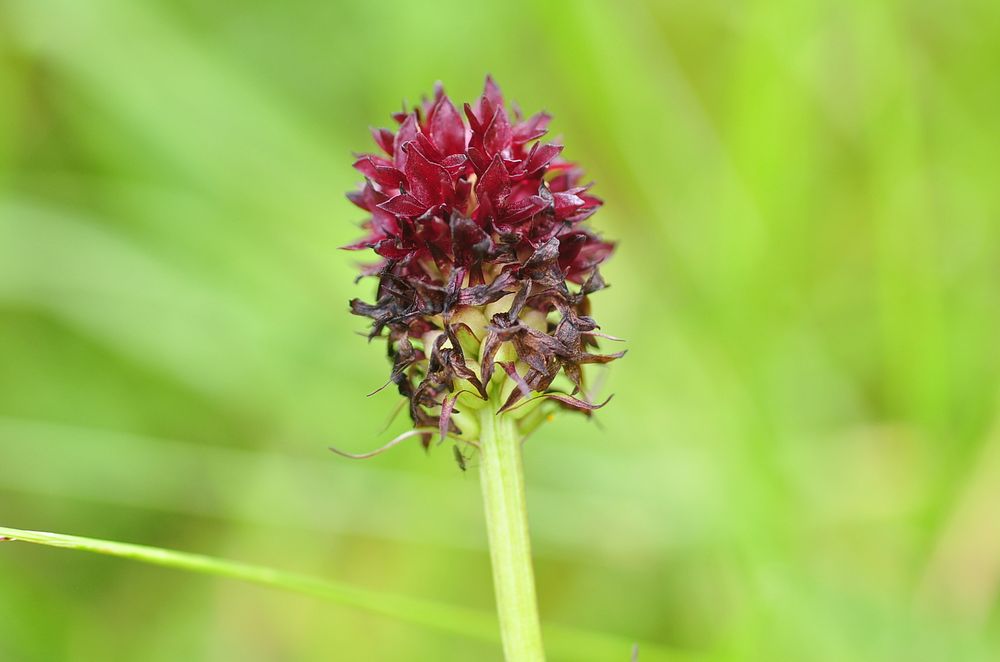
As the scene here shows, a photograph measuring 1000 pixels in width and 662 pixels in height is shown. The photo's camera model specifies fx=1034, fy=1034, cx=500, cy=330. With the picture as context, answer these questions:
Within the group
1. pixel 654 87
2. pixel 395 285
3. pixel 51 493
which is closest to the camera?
pixel 395 285

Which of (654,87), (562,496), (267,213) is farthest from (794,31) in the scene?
(267,213)

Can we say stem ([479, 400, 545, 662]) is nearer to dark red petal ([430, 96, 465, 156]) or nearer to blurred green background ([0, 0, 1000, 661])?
dark red petal ([430, 96, 465, 156])

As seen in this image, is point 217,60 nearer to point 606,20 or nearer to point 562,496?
point 606,20

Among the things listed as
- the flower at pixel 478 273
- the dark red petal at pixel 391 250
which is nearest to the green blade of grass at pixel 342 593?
the flower at pixel 478 273

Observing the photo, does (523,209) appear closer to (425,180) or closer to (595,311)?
(425,180)

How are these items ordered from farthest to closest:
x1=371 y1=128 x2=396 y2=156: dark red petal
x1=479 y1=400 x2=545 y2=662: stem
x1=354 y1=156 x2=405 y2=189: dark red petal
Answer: x1=371 y1=128 x2=396 y2=156: dark red petal, x1=354 y1=156 x2=405 y2=189: dark red petal, x1=479 y1=400 x2=545 y2=662: stem

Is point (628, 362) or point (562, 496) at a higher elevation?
point (628, 362)

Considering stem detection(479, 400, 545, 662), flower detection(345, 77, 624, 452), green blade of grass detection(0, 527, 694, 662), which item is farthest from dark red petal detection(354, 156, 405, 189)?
green blade of grass detection(0, 527, 694, 662)
